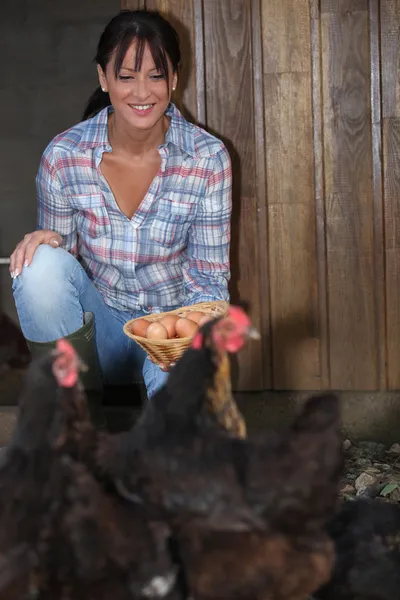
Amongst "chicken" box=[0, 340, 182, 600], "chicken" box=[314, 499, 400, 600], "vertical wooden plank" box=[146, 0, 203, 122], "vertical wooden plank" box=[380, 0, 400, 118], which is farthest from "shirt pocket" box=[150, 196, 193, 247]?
"chicken" box=[0, 340, 182, 600]

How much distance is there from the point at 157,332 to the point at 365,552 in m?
1.11

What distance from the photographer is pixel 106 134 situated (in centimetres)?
305

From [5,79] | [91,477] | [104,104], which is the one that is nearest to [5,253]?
[5,79]

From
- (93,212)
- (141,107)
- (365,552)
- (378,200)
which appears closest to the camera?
(365,552)

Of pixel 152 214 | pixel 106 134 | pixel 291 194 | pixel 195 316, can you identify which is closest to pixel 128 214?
pixel 152 214

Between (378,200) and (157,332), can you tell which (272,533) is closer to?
(157,332)

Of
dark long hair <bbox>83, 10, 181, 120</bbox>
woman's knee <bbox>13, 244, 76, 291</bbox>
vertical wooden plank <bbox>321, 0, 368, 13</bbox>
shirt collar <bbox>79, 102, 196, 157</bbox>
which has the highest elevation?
vertical wooden plank <bbox>321, 0, 368, 13</bbox>

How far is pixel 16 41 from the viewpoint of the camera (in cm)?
770

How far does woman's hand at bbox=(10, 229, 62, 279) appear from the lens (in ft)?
9.21

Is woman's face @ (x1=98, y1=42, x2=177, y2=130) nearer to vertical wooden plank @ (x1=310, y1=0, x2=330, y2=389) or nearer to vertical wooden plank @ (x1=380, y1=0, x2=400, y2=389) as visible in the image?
vertical wooden plank @ (x1=310, y1=0, x2=330, y2=389)

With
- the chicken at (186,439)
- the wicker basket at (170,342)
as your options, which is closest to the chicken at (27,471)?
the chicken at (186,439)

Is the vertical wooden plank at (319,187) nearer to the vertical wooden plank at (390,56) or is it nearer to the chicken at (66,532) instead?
the vertical wooden plank at (390,56)

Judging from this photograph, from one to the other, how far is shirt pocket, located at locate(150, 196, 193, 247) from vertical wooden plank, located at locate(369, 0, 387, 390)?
938mm

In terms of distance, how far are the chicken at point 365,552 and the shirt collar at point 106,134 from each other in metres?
1.64
